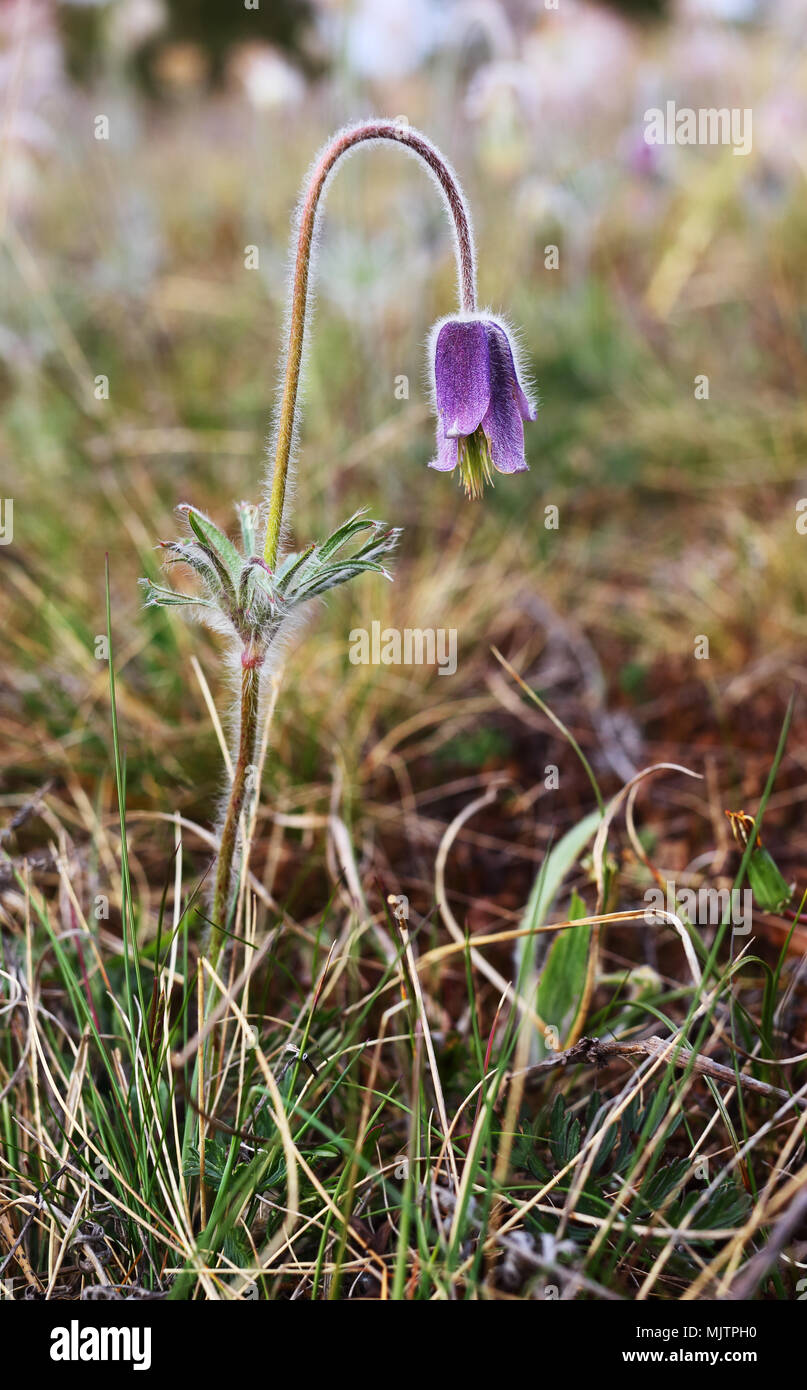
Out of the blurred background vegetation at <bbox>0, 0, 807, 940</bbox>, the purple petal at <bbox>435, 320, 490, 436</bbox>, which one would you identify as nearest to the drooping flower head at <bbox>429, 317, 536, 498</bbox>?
the purple petal at <bbox>435, 320, 490, 436</bbox>

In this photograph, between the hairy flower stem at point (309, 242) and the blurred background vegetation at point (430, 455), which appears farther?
the blurred background vegetation at point (430, 455)

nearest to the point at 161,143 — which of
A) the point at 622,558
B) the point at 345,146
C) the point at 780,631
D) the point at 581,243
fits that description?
the point at 581,243

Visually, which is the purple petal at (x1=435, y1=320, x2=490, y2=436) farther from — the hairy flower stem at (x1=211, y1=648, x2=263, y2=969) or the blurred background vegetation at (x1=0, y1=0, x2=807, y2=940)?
the hairy flower stem at (x1=211, y1=648, x2=263, y2=969)

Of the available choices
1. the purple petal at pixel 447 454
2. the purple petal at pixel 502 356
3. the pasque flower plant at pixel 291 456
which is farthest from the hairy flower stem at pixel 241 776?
the purple petal at pixel 502 356

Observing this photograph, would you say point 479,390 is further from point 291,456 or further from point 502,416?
point 291,456

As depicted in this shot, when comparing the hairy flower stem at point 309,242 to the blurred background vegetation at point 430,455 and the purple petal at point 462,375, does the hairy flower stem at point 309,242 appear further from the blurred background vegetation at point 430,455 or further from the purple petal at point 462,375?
the blurred background vegetation at point 430,455

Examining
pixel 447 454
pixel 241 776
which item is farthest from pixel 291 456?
pixel 241 776
